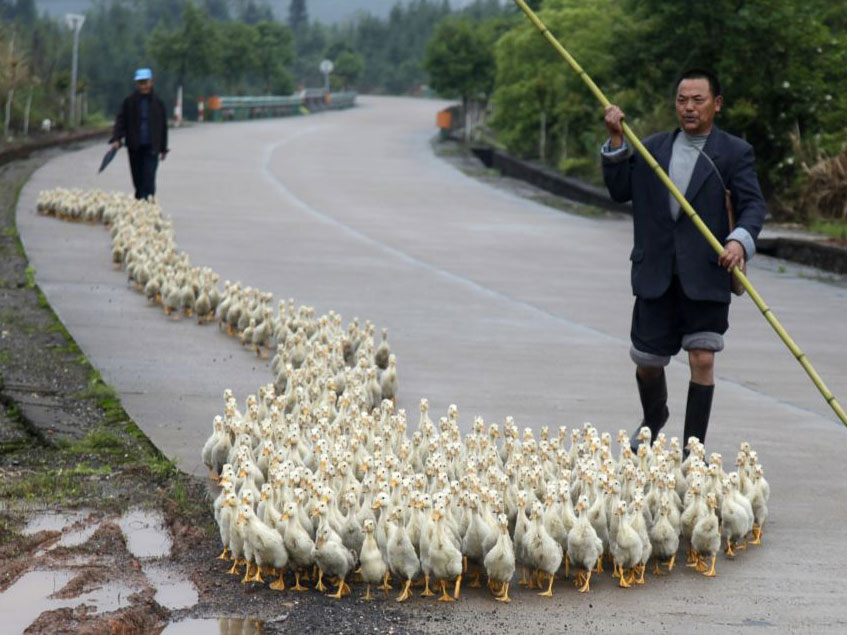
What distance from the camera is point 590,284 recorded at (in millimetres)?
16797

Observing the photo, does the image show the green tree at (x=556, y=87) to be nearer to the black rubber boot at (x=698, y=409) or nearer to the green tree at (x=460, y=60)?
the green tree at (x=460, y=60)

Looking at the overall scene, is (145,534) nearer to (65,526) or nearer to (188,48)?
(65,526)

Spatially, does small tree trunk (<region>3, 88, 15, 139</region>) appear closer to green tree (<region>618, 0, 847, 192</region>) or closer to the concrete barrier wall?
the concrete barrier wall

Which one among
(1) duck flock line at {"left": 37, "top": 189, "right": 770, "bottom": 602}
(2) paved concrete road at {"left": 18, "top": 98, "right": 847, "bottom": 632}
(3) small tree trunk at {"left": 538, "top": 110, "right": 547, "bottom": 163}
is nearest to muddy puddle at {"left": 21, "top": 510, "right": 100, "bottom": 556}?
(1) duck flock line at {"left": 37, "top": 189, "right": 770, "bottom": 602}

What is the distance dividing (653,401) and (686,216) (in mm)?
1100

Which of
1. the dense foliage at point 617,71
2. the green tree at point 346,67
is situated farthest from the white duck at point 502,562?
the green tree at point 346,67

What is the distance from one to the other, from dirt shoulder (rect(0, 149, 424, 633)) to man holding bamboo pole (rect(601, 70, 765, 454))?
2410 millimetres

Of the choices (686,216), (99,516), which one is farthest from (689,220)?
(99,516)

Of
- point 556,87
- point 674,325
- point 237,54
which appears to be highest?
point 556,87

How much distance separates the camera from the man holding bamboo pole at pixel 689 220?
784cm

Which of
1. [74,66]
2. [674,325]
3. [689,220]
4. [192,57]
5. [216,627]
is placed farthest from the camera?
[192,57]

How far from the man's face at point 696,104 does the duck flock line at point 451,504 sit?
1.55m

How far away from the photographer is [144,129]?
21.0 m

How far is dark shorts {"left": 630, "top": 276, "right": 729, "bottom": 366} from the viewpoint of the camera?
7.95m
